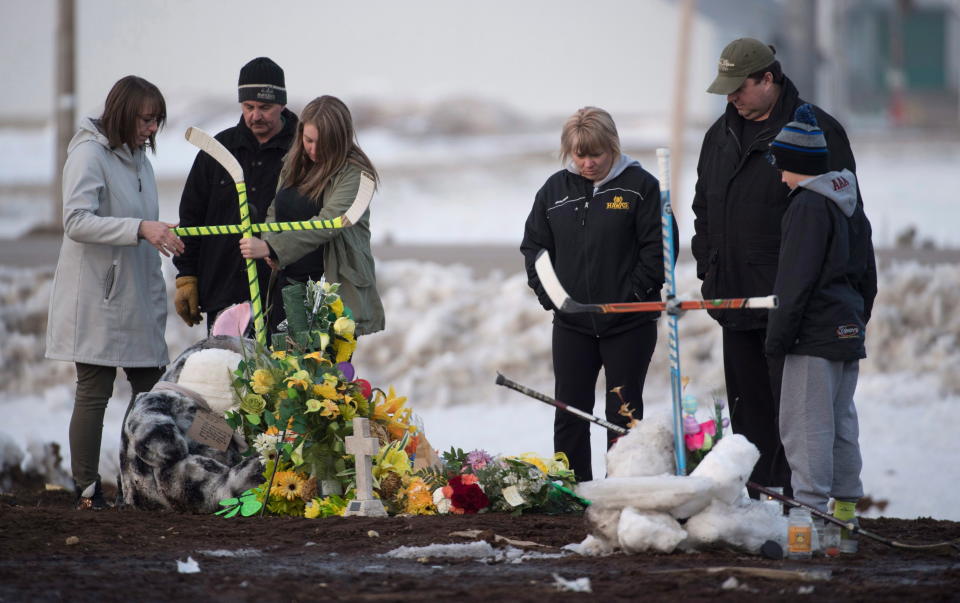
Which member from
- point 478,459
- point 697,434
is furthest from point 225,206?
point 697,434

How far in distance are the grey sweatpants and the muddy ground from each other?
28 centimetres

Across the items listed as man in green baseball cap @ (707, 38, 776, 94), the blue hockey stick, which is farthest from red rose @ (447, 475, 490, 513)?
man in green baseball cap @ (707, 38, 776, 94)

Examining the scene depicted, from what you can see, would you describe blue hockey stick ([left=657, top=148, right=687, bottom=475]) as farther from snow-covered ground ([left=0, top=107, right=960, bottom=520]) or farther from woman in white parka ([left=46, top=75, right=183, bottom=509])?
snow-covered ground ([left=0, top=107, right=960, bottom=520])

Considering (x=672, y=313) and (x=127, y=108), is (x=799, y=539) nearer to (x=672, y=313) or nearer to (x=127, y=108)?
(x=672, y=313)

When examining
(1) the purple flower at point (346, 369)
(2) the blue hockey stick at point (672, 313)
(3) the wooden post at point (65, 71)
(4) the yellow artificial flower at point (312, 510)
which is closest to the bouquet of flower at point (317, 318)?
(1) the purple flower at point (346, 369)

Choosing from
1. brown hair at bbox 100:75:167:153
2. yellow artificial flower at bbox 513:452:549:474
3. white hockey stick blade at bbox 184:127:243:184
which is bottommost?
yellow artificial flower at bbox 513:452:549:474

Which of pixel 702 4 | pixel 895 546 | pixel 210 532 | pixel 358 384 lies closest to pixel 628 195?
pixel 358 384

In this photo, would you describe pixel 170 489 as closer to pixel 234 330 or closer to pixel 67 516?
pixel 67 516

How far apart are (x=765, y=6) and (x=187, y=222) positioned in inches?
830

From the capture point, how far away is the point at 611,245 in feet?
18.3

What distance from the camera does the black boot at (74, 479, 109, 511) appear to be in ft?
18.5

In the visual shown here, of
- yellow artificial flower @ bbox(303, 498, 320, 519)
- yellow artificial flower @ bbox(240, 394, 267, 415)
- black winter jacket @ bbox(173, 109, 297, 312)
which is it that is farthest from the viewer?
black winter jacket @ bbox(173, 109, 297, 312)

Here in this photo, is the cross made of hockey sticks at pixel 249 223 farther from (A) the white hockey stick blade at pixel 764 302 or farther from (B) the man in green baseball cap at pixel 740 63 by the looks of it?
(A) the white hockey stick blade at pixel 764 302

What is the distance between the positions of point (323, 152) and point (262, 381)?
1.04 metres
